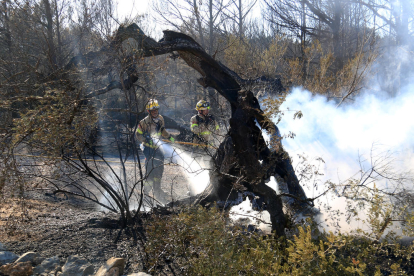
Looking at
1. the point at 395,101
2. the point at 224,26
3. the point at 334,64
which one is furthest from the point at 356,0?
the point at 395,101

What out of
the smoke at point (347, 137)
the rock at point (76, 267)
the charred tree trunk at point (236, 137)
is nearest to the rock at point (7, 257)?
the rock at point (76, 267)

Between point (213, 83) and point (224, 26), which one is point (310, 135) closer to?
point (213, 83)

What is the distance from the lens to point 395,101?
7145 mm

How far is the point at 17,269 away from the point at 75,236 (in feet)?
3.39

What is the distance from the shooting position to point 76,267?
3.43 meters

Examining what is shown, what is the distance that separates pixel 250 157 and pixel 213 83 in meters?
1.39

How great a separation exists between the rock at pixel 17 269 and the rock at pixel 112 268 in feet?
2.22

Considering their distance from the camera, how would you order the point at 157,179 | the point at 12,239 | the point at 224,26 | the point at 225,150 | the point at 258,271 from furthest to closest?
the point at 224,26, the point at 157,179, the point at 225,150, the point at 12,239, the point at 258,271

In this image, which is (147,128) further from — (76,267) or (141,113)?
(76,267)

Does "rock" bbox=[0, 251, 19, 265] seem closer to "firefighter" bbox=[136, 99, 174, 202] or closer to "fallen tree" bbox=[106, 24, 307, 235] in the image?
"fallen tree" bbox=[106, 24, 307, 235]

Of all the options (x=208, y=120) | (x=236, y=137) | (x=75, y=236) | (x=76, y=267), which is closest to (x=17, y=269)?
(x=76, y=267)

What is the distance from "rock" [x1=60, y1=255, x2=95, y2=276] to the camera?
3369 millimetres

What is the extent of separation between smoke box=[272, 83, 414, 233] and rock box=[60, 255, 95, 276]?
12.9 feet

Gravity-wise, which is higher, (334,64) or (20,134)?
(334,64)
